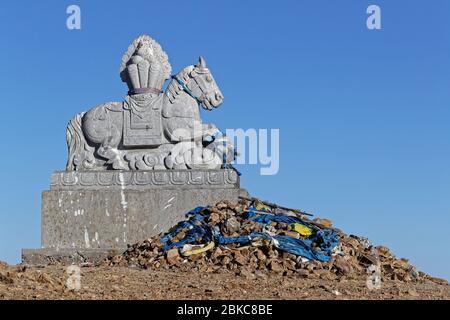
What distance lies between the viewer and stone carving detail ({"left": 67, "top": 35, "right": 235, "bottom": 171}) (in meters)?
14.1

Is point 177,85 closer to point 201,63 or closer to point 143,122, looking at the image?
point 201,63

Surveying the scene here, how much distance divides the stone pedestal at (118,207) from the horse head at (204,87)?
1.60 m

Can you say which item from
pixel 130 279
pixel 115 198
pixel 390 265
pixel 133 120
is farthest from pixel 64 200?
pixel 390 265

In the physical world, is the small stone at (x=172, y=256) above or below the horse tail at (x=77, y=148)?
below

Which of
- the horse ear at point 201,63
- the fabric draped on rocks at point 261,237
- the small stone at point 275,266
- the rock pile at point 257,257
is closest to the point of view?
the small stone at point 275,266

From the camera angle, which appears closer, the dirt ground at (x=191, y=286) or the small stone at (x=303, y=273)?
the dirt ground at (x=191, y=286)

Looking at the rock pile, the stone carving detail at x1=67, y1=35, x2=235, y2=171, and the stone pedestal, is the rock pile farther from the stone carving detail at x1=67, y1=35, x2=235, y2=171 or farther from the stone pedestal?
the stone carving detail at x1=67, y1=35, x2=235, y2=171

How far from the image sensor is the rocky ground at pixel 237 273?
8445mm

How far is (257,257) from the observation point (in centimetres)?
1093

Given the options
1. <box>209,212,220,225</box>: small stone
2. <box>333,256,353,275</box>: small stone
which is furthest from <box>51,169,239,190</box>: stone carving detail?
<box>333,256,353,275</box>: small stone

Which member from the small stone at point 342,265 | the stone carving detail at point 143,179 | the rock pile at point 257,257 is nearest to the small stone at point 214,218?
the rock pile at point 257,257

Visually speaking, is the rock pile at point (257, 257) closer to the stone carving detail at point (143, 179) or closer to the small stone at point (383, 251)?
the small stone at point (383, 251)

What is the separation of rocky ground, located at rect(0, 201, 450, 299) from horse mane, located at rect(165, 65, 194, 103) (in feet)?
8.63
